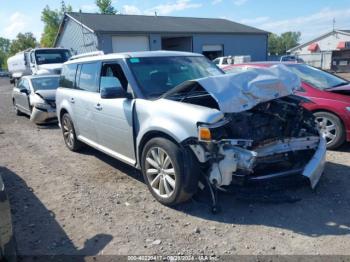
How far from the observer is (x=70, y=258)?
3.12 meters

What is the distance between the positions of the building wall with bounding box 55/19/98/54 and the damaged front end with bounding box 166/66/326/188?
22321mm

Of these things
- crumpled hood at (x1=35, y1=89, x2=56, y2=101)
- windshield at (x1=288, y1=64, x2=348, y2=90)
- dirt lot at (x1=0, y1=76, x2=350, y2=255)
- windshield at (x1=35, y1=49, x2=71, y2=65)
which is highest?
windshield at (x1=35, y1=49, x2=71, y2=65)

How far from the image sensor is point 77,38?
27.6 metres

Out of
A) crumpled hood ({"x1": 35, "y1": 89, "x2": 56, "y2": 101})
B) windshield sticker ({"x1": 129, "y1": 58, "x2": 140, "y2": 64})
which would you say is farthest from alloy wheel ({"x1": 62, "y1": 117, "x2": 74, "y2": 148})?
crumpled hood ({"x1": 35, "y1": 89, "x2": 56, "y2": 101})

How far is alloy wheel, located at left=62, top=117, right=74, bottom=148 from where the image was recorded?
6328 millimetres

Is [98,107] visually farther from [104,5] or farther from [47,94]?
[104,5]

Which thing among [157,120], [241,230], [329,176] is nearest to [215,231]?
[241,230]

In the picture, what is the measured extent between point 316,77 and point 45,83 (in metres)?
8.23

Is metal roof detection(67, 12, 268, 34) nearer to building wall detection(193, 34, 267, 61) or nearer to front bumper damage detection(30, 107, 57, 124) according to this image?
building wall detection(193, 34, 267, 61)

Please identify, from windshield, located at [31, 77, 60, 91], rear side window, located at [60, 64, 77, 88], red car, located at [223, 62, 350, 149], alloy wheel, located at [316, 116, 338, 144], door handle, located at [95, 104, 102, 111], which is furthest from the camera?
windshield, located at [31, 77, 60, 91]

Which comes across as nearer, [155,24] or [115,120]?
[115,120]

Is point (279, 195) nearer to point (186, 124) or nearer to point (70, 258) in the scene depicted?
point (186, 124)

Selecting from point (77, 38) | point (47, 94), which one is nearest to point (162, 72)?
point (47, 94)

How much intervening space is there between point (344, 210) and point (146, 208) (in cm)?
233
